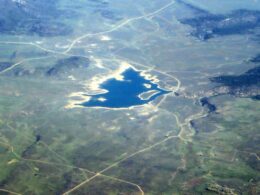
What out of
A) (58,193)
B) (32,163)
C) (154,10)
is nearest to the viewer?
(58,193)

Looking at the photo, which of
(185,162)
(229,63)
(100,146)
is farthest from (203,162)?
(229,63)

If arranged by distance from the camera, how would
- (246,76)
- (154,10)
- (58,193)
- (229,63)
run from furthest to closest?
(154,10), (229,63), (246,76), (58,193)

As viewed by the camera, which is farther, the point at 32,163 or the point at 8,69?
the point at 8,69

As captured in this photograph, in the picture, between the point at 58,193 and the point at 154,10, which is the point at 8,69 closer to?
the point at 58,193

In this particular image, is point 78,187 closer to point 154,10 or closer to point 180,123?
point 180,123

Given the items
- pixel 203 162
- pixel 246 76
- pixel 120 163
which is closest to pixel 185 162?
pixel 203 162

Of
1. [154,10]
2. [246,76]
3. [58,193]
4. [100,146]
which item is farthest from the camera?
[154,10]
